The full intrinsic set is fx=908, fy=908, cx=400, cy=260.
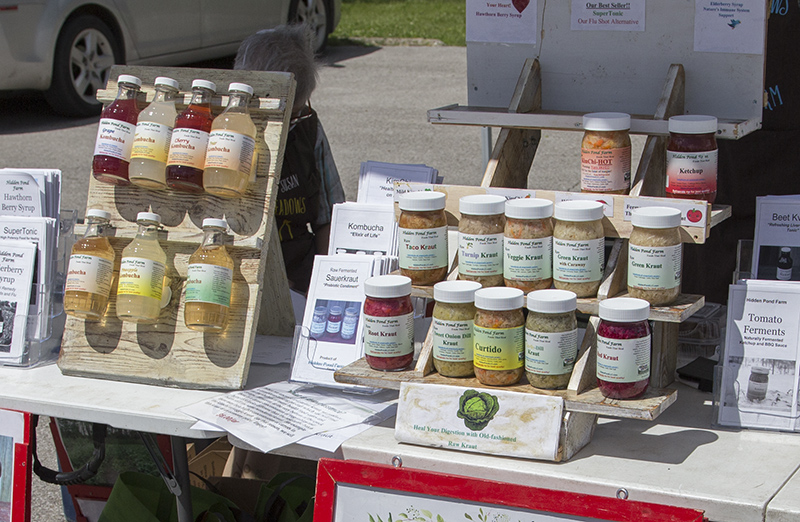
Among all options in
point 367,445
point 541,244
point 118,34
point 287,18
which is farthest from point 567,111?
point 287,18

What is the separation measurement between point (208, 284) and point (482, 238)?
2.18ft

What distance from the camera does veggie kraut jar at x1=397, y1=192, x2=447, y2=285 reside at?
1.93 metres

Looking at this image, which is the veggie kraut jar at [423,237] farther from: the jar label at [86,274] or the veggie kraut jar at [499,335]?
the jar label at [86,274]

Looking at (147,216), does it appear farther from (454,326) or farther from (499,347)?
(499,347)

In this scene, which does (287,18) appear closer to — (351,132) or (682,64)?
(351,132)

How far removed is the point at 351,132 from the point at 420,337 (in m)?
5.97

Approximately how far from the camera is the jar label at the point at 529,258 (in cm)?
185

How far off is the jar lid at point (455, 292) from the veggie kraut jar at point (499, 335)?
0.09ft

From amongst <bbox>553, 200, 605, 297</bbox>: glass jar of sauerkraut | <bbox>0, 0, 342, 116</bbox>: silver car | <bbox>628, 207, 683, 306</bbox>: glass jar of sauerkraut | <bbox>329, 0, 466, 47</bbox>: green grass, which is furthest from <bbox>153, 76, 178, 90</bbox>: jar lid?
<bbox>329, 0, 466, 47</bbox>: green grass

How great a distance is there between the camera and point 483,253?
191 centimetres

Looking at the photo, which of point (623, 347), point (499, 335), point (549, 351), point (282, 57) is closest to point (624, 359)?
point (623, 347)

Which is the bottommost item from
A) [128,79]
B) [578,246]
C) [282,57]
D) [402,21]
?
[578,246]

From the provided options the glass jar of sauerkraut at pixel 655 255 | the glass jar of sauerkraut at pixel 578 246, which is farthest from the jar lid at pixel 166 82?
the glass jar of sauerkraut at pixel 655 255

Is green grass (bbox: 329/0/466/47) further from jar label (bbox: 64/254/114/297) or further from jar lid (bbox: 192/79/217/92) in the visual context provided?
jar label (bbox: 64/254/114/297)
